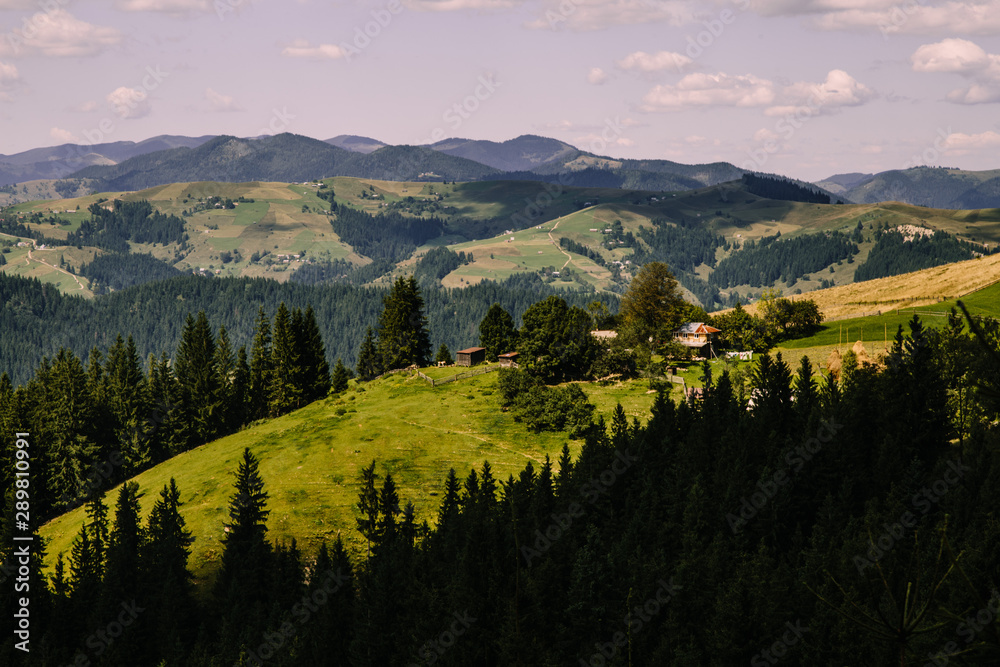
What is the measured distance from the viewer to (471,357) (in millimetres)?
115562

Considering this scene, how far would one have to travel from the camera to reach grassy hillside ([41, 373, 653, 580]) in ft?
240

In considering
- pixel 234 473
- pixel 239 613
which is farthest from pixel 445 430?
pixel 239 613

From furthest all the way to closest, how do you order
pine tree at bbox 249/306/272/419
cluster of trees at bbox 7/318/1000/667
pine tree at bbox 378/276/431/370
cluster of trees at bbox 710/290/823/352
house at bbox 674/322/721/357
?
1. pine tree at bbox 249/306/272/419
2. pine tree at bbox 378/276/431/370
3. cluster of trees at bbox 710/290/823/352
4. house at bbox 674/322/721/357
5. cluster of trees at bbox 7/318/1000/667

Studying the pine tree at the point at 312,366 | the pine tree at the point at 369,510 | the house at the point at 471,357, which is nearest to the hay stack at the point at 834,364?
the house at the point at 471,357

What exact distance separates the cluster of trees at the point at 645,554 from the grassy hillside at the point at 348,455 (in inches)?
210

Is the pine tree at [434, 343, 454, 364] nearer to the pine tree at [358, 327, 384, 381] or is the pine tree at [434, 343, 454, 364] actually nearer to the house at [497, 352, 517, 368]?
the pine tree at [358, 327, 384, 381]

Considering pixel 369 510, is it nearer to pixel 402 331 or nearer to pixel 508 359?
pixel 508 359

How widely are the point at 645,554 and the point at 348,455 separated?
1684 inches

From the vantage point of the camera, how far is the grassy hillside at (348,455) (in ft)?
240

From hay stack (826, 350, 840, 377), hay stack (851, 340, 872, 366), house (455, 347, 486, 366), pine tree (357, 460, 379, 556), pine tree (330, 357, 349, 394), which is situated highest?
hay stack (851, 340, 872, 366)

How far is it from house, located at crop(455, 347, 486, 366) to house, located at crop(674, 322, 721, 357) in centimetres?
3026

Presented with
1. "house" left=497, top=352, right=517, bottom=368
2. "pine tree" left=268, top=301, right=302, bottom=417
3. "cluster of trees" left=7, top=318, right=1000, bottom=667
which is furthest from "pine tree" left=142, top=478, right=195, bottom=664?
"house" left=497, top=352, right=517, bottom=368

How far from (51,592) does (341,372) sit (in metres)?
63.0

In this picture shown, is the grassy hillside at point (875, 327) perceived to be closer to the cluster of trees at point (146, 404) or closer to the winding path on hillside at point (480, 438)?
the winding path on hillside at point (480, 438)
